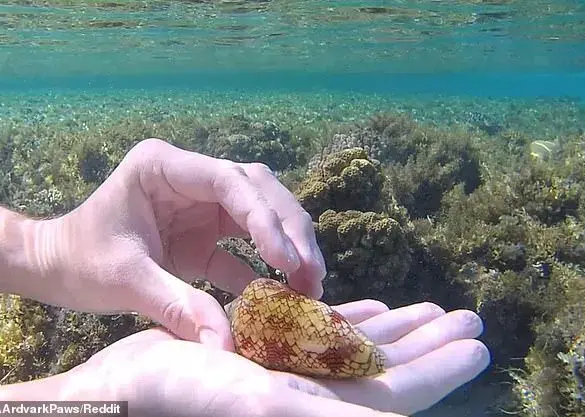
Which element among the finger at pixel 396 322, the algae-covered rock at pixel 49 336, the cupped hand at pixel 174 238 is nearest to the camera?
the cupped hand at pixel 174 238

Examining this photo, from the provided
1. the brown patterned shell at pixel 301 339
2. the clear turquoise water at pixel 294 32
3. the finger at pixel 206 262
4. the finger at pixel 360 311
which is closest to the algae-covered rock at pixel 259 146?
the finger at pixel 206 262

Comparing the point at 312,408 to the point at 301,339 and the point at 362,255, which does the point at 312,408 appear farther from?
the point at 362,255

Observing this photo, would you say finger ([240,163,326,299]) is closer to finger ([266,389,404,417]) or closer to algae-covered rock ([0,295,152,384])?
finger ([266,389,404,417])

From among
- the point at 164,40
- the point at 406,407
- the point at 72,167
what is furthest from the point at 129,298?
the point at 164,40

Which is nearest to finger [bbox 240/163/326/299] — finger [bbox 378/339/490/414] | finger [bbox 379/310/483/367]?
finger [bbox 379/310/483/367]

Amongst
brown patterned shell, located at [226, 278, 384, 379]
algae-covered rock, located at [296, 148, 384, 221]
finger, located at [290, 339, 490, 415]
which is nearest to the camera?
finger, located at [290, 339, 490, 415]

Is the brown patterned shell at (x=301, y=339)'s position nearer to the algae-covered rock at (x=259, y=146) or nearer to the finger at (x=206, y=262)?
the finger at (x=206, y=262)

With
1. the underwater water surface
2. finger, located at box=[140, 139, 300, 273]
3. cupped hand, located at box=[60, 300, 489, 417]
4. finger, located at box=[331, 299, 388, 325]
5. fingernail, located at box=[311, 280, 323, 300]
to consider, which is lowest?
the underwater water surface

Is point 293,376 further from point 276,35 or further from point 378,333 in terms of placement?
point 276,35

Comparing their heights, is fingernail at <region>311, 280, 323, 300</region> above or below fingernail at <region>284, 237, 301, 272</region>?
below
